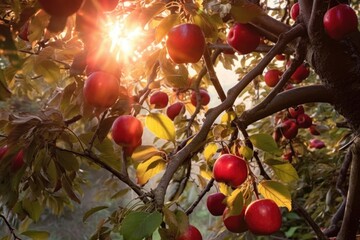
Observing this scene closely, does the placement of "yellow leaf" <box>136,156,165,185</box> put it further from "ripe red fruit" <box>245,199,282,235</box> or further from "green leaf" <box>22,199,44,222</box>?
"green leaf" <box>22,199,44,222</box>

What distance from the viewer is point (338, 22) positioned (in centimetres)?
94

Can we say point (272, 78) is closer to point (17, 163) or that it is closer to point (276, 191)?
point (276, 191)

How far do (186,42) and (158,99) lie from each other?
2.27 feet

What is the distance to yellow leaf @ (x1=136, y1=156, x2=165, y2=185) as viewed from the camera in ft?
2.75

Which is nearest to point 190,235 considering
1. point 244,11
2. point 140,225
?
point 140,225

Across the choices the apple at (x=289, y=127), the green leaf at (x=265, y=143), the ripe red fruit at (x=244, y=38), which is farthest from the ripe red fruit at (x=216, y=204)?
the apple at (x=289, y=127)

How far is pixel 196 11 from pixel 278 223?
458 mm

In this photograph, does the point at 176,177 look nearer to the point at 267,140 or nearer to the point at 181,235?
the point at 267,140

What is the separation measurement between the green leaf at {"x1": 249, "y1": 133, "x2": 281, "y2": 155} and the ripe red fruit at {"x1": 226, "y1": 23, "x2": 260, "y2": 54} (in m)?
0.27

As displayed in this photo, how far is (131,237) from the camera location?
56 cm

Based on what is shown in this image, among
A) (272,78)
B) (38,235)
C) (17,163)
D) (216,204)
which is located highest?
(17,163)

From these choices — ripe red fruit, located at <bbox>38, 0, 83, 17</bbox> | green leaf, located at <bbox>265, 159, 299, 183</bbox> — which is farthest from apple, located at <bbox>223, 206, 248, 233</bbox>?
ripe red fruit, located at <bbox>38, 0, 83, 17</bbox>

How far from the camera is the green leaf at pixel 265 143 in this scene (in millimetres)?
829

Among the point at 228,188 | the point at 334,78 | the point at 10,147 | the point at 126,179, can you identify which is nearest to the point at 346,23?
the point at 334,78
